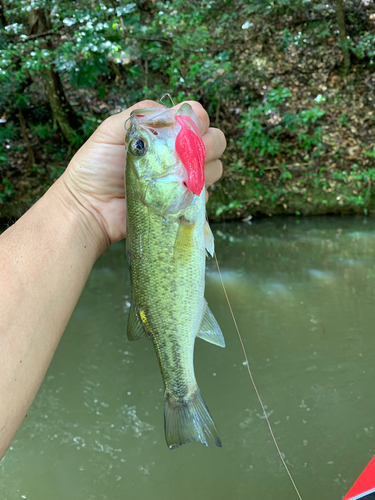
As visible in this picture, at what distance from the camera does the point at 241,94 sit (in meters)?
7.95

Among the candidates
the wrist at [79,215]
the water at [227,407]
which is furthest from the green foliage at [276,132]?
the wrist at [79,215]

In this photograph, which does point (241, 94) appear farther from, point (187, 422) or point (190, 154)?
point (187, 422)

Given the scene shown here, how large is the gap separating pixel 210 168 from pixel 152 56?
6.33m

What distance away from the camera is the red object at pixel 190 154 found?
4.11ft

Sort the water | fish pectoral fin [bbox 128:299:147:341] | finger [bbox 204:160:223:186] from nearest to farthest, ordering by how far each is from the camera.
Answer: fish pectoral fin [bbox 128:299:147:341] < finger [bbox 204:160:223:186] < the water

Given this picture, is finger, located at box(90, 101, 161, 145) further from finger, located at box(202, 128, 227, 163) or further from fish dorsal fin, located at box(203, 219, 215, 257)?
fish dorsal fin, located at box(203, 219, 215, 257)

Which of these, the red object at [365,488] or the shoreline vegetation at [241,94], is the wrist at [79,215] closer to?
the red object at [365,488]

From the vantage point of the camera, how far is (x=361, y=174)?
713 cm

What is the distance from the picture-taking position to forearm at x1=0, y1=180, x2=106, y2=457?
3.90 feet

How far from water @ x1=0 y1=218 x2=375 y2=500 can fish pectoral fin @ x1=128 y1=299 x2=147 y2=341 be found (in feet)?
4.20

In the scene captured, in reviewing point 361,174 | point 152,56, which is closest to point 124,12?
point 152,56

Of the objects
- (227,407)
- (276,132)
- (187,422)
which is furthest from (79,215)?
(276,132)

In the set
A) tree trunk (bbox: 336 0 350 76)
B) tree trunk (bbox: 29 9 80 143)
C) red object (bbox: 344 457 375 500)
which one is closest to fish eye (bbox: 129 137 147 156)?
red object (bbox: 344 457 375 500)

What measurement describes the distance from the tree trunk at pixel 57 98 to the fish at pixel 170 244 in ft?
22.3
